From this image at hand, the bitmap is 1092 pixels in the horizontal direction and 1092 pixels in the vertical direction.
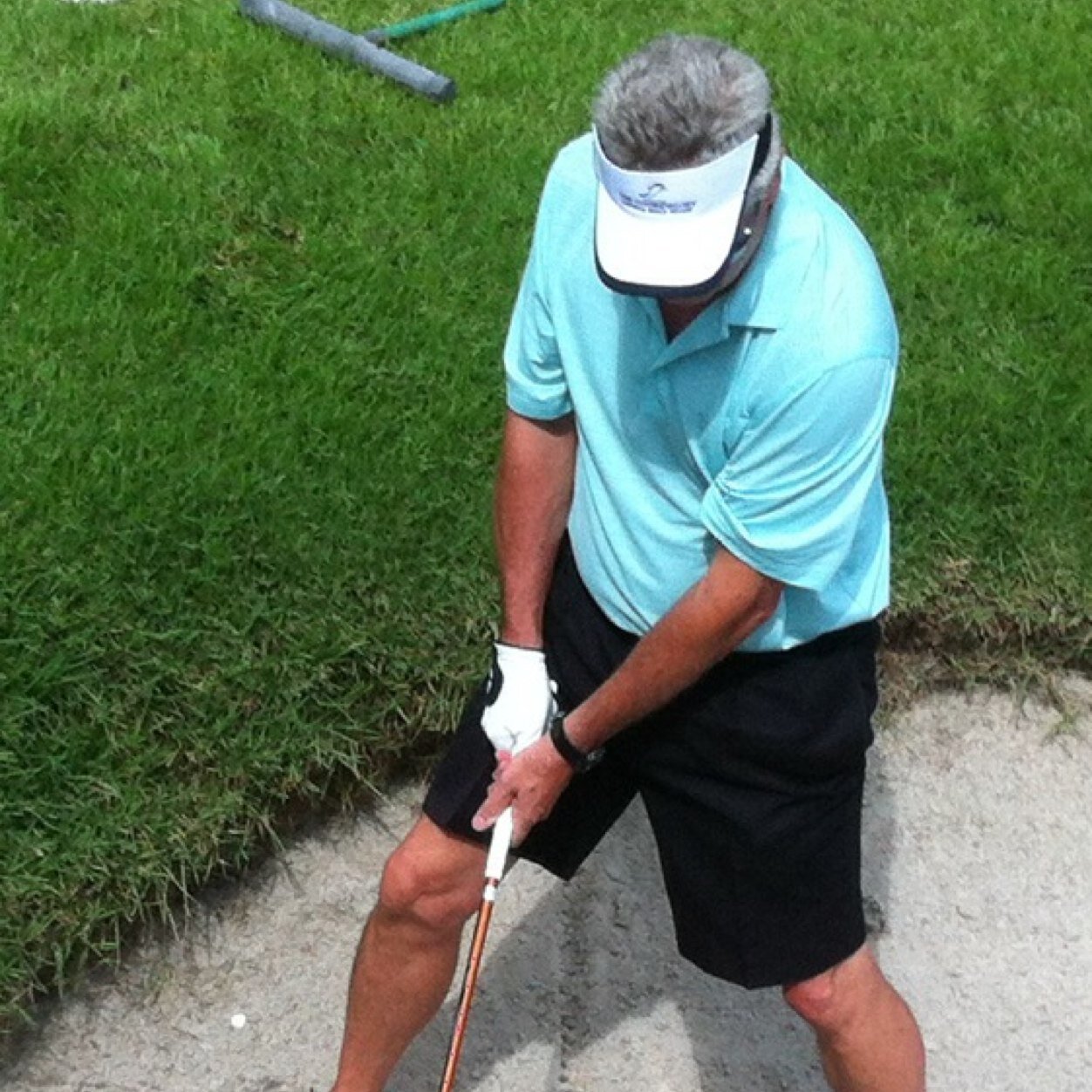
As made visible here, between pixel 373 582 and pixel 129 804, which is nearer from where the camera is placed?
pixel 129 804

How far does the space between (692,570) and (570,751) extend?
1.02 feet

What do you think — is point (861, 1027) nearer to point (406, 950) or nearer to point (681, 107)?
point (406, 950)

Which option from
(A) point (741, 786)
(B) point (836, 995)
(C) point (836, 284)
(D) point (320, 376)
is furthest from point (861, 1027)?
(D) point (320, 376)

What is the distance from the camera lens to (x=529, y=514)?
2729 mm

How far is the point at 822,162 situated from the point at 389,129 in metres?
1.10

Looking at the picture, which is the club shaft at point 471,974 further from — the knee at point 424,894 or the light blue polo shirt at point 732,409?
the light blue polo shirt at point 732,409

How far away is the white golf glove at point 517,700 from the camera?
2.69m

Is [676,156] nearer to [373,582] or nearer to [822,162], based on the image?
[373,582]

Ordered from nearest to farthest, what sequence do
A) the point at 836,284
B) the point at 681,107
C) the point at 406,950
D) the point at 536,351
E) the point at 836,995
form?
the point at 681,107 → the point at 836,284 → the point at 536,351 → the point at 836,995 → the point at 406,950

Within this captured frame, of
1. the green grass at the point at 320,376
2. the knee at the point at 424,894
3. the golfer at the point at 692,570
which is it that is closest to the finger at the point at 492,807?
the golfer at the point at 692,570

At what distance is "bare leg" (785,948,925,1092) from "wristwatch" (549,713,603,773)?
46 cm

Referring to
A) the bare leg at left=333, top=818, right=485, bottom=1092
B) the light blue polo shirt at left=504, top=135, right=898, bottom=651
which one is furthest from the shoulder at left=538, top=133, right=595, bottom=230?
the bare leg at left=333, top=818, right=485, bottom=1092

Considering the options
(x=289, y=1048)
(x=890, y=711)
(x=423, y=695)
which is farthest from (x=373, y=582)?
(x=890, y=711)

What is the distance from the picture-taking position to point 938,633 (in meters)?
3.83
